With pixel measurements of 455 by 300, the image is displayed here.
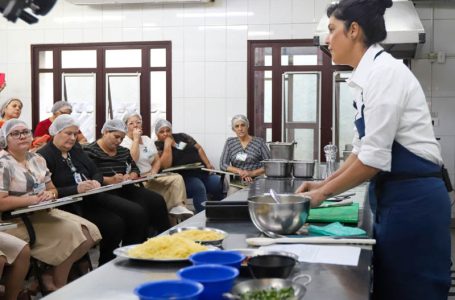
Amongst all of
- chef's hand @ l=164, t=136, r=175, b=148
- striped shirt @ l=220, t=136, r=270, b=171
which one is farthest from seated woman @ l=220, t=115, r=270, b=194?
chef's hand @ l=164, t=136, r=175, b=148

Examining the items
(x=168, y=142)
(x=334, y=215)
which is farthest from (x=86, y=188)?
(x=334, y=215)

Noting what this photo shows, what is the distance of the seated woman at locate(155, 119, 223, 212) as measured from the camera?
6004 mm

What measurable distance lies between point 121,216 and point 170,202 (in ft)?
3.34

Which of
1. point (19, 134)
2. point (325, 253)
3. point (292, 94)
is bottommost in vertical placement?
point (325, 253)

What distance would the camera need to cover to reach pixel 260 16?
6.79 m

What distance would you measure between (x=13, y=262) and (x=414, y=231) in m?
2.33

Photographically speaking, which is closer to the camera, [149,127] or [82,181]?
[82,181]

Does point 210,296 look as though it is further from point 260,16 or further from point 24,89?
point 24,89

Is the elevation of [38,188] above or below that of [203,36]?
below

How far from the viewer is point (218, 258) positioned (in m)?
1.41

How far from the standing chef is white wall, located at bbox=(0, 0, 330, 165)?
16.4ft

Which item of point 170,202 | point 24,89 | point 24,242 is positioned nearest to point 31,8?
point 24,242

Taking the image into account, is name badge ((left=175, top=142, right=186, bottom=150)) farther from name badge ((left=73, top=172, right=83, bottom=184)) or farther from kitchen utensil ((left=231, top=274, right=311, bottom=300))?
kitchen utensil ((left=231, top=274, right=311, bottom=300))

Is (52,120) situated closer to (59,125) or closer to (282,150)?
(59,125)
